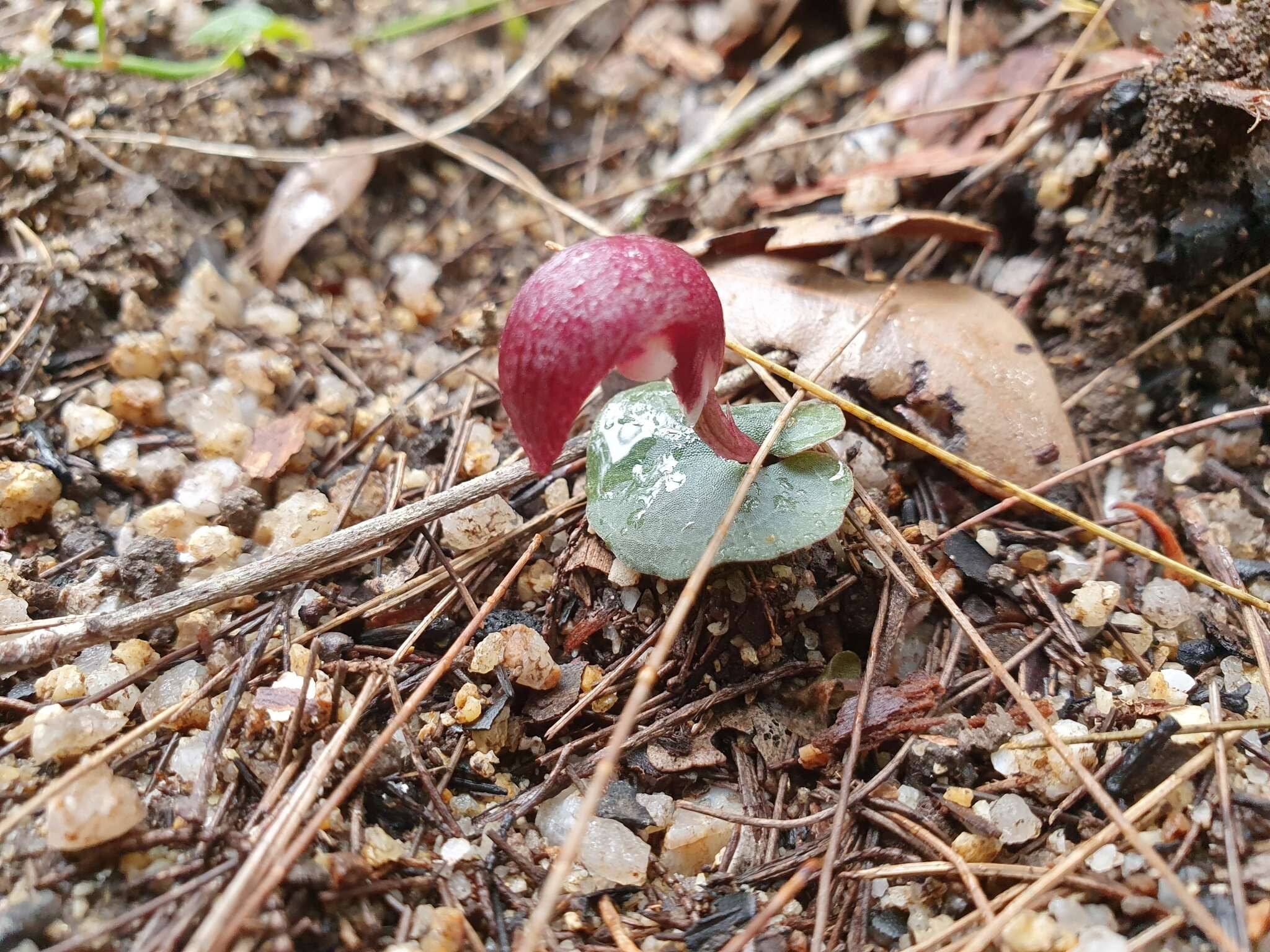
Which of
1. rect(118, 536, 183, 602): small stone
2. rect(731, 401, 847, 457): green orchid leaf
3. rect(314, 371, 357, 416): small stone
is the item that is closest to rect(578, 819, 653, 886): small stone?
rect(731, 401, 847, 457): green orchid leaf

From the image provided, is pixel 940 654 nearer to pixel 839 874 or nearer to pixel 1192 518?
pixel 839 874

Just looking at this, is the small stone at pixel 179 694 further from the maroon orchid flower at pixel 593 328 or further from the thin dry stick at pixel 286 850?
the maroon orchid flower at pixel 593 328

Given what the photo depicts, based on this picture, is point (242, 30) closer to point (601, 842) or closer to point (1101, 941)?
point (601, 842)

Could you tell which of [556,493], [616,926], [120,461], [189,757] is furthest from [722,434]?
[120,461]

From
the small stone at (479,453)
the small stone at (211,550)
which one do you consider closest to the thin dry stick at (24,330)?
the small stone at (211,550)

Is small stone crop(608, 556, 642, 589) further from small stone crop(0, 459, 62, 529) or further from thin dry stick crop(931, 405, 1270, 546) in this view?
small stone crop(0, 459, 62, 529)

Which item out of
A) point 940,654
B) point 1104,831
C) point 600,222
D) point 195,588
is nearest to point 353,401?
point 195,588
